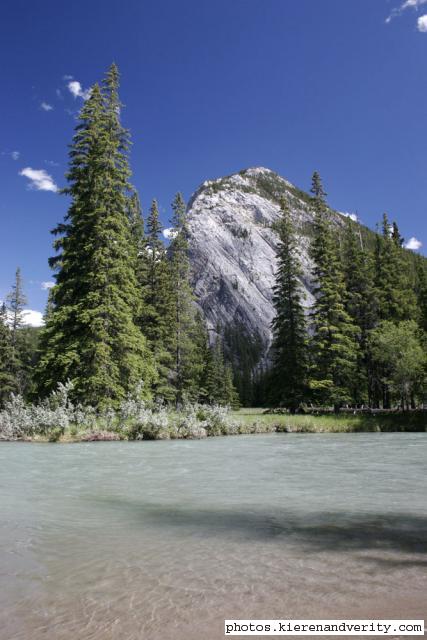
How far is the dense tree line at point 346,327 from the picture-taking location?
37.7 meters

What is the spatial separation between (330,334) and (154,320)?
15.0 m

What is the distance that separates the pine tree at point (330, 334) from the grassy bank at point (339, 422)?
17.5 ft

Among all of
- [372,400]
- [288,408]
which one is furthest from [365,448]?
[372,400]

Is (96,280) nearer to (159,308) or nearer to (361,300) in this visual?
(159,308)

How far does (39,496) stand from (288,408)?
3277cm

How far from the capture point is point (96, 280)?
26.0 m

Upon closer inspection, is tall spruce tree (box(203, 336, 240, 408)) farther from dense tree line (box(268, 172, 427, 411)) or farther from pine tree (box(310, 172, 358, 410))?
pine tree (box(310, 172, 358, 410))

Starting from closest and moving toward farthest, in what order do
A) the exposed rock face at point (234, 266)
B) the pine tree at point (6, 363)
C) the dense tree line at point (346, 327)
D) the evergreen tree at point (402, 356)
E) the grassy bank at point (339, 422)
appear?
the grassy bank at point (339, 422), the evergreen tree at point (402, 356), the dense tree line at point (346, 327), the pine tree at point (6, 363), the exposed rock face at point (234, 266)

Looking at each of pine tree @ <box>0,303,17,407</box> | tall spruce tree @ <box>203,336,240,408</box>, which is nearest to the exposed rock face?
tall spruce tree @ <box>203,336,240,408</box>

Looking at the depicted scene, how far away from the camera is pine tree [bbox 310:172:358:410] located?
37.9 metres

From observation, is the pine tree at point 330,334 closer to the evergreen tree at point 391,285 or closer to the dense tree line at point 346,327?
the dense tree line at point 346,327

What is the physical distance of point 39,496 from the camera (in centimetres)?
878

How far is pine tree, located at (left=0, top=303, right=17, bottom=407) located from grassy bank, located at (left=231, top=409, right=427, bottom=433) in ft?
111

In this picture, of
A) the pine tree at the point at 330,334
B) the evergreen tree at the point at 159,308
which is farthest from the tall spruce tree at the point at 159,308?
the pine tree at the point at 330,334
